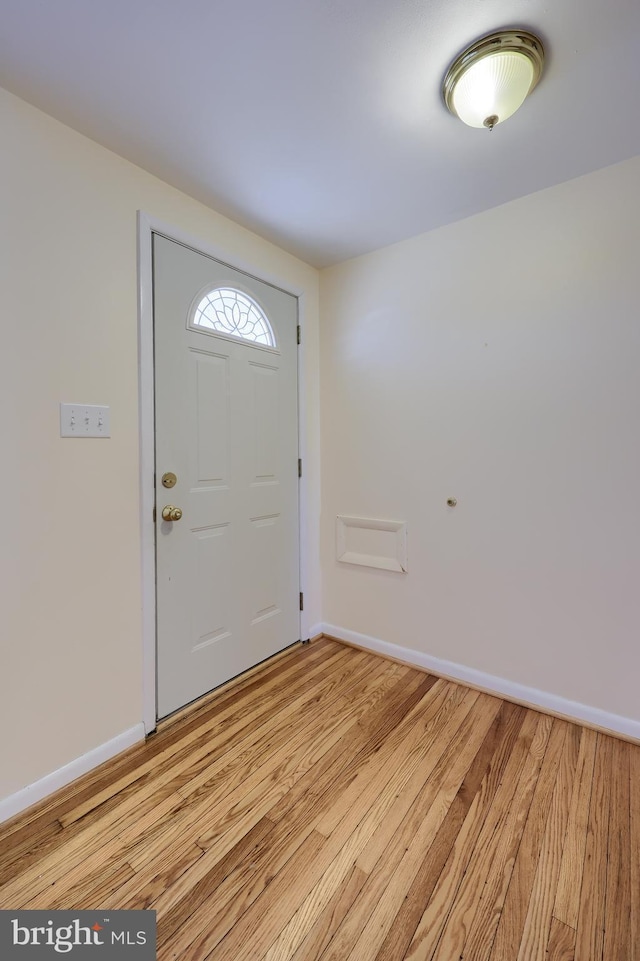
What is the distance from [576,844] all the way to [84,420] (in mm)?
2130

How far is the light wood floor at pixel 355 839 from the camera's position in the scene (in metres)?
0.96

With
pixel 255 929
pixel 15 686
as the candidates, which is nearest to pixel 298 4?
pixel 15 686

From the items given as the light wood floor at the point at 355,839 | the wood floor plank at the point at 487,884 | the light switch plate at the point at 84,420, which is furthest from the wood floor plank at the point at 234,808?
the light switch plate at the point at 84,420

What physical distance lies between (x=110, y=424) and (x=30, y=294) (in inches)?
19.0

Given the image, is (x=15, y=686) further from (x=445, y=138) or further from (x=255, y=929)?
(x=445, y=138)

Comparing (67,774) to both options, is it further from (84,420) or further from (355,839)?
(84,420)

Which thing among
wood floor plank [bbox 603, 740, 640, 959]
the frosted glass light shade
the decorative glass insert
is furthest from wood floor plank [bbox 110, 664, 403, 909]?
A: the frosted glass light shade

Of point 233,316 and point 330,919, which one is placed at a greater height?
point 233,316

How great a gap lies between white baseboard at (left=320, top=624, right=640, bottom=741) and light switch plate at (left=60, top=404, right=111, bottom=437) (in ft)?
5.99

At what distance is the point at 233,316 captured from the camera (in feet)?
6.43

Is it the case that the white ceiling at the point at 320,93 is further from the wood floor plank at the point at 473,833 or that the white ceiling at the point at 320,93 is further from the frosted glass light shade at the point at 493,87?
the wood floor plank at the point at 473,833

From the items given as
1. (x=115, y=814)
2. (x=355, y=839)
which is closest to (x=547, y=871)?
(x=355, y=839)

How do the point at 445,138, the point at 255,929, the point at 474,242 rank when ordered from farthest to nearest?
1. the point at 474,242
2. the point at 445,138
3. the point at 255,929

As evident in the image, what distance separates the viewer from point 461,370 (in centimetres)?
199
